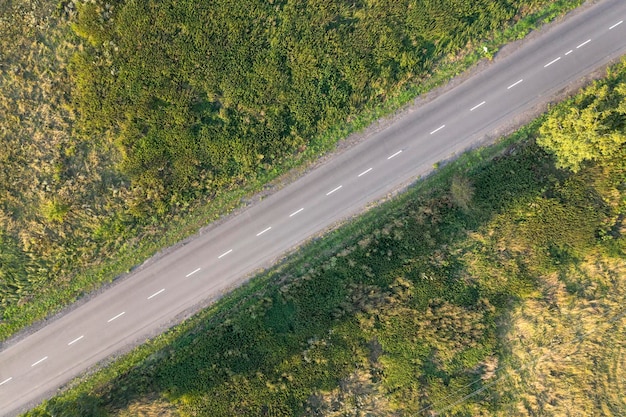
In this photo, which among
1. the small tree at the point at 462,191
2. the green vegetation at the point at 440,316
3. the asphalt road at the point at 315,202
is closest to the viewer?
the small tree at the point at 462,191

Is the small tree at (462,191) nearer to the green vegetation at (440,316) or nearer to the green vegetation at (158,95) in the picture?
the green vegetation at (440,316)

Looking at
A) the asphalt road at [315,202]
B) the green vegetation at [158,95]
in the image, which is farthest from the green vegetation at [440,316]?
the green vegetation at [158,95]

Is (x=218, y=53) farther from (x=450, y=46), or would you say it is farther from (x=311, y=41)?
(x=450, y=46)

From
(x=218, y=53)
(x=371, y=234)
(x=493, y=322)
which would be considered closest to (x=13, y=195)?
(x=218, y=53)

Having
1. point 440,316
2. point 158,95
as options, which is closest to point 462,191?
point 440,316

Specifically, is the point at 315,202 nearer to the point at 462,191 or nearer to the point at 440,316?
the point at 462,191

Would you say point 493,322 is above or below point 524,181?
below

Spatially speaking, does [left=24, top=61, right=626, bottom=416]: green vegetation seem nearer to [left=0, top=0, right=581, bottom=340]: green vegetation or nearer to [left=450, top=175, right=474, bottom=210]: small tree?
[left=450, top=175, right=474, bottom=210]: small tree
